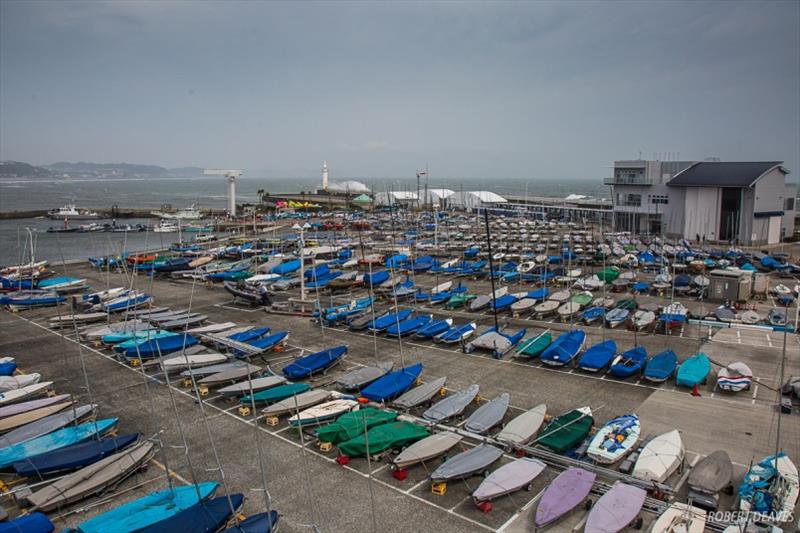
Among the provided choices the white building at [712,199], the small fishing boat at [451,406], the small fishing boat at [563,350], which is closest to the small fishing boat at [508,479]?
the small fishing boat at [451,406]

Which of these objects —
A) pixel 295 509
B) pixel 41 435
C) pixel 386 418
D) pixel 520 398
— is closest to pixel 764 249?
pixel 520 398

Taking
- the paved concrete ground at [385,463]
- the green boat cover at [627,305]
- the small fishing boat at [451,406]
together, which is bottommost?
the paved concrete ground at [385,463]

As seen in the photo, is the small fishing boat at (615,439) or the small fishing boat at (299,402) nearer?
the small fishing boat at (615,439)

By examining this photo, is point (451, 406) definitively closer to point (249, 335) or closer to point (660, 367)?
point (660, 367)

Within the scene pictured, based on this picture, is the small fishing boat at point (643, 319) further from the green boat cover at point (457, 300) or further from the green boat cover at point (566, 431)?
the green boat cover at point (566, 431)

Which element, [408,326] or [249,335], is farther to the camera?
[408,326]

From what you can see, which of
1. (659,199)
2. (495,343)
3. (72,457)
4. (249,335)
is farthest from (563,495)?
(659,199)

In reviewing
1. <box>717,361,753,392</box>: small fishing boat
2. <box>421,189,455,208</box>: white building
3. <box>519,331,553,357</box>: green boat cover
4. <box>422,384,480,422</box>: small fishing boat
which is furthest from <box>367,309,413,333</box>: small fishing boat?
<box>421,189,455,208</box>: white building
